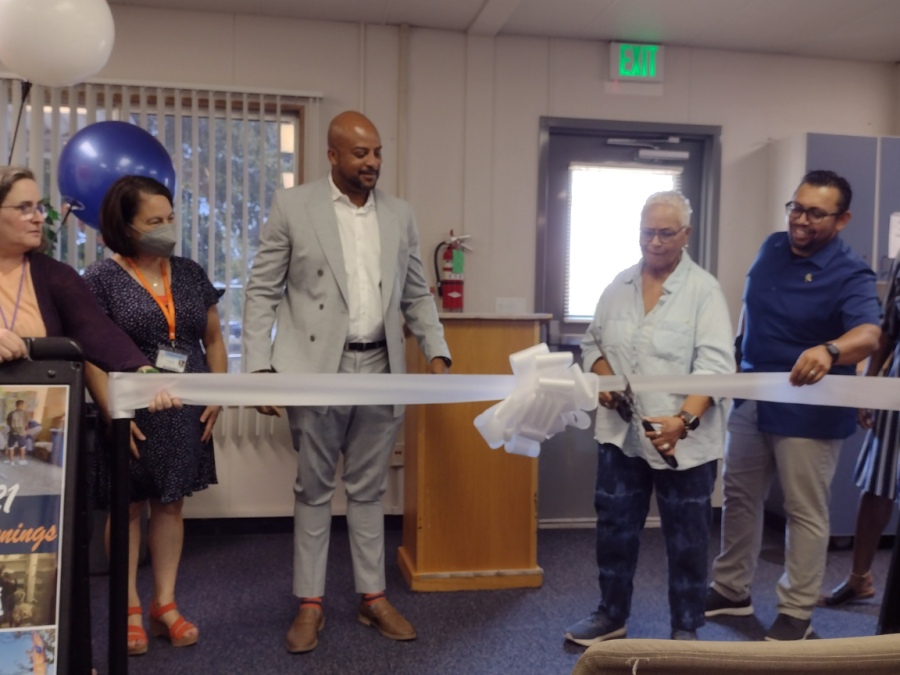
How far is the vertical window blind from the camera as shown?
11.6 ft

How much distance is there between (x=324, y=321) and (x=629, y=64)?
251 cm

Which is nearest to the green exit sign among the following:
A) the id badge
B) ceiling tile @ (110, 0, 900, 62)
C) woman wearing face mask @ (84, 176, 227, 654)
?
ceiling tile @ (110, 0, 900, 62)

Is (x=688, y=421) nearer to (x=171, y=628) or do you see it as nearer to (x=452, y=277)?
(x=171, y=628)

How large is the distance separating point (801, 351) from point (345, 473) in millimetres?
1542

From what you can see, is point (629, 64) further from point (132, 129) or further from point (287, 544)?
point (287, 544)

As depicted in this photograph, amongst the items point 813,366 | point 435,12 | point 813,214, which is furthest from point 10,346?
point 435,12

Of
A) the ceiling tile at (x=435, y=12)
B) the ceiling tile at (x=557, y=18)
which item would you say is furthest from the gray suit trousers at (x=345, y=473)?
the ceiling tile at (x=557, y=18)

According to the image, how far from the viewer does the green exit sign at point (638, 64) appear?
13.0 ft

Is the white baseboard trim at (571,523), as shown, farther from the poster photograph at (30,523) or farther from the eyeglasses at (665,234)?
the poster photograph at (30,523)

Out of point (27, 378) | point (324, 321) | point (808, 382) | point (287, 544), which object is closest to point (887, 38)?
point (808, 382)

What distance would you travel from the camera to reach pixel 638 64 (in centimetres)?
398

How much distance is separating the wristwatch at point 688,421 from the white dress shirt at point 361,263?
98 cm

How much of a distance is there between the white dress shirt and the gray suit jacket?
0.03 meters

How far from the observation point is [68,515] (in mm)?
1572
